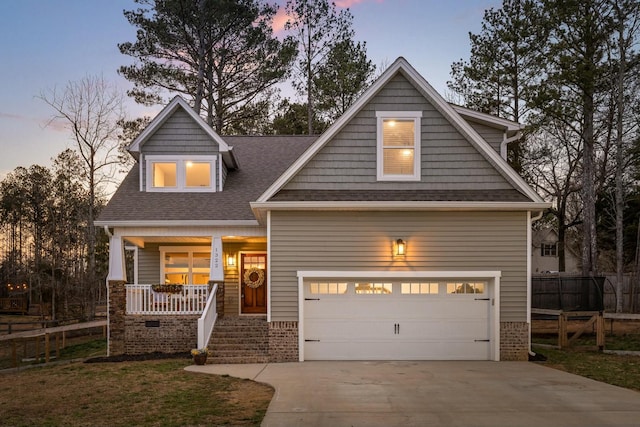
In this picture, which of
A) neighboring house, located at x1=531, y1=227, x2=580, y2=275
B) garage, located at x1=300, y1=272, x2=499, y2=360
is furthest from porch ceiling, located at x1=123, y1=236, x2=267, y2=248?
neighboring house, located at x1=531, y1=227, x2=580, y2=275

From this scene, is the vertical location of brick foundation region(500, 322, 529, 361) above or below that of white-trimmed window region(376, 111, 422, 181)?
below

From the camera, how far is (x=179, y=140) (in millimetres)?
16000

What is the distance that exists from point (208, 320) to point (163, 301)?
5.92ft

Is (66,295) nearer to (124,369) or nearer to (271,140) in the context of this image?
(271,140)

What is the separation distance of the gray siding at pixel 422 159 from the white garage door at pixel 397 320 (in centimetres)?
240

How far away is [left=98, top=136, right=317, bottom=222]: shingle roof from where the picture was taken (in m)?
14.6

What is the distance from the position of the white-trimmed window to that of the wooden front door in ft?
18.4

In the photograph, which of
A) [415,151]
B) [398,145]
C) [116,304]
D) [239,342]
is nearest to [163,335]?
[116,304]

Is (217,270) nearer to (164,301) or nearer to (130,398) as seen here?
(164,301)

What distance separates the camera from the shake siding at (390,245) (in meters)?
12.6

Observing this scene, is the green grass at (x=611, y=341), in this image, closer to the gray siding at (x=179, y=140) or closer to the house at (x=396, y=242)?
the house at (x=396, y=242)

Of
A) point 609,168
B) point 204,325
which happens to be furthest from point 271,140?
point 609,168

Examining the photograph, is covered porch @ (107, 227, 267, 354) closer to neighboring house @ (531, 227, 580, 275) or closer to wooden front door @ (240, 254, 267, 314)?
wooden front door @ (240, 254, 267, 314)

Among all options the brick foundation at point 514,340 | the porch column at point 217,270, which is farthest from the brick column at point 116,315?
the brick foundation at point 514,340
